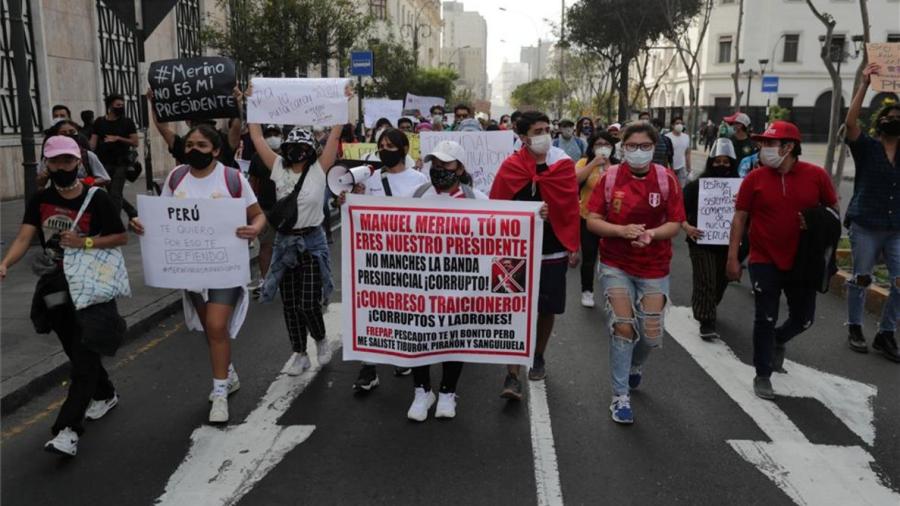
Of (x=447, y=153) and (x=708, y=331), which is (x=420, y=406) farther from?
(x=708, y=331)

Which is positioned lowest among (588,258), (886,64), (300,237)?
(588,258)

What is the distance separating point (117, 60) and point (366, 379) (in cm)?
1666

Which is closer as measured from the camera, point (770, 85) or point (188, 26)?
point (188, 26)

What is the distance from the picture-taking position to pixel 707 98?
5541 cm

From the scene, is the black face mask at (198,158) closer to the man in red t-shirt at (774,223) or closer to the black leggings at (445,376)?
the black leggings at (445,376)

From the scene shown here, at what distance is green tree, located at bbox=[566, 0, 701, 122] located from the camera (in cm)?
3819

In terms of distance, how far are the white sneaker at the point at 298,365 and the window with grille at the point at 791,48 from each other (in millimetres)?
55853

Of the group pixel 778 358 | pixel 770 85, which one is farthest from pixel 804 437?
pixel 770 85

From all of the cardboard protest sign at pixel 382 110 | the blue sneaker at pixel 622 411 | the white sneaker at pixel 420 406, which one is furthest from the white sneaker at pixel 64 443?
the cardboard protest sign at pixel 382 110

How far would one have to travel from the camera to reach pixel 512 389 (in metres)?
5.08

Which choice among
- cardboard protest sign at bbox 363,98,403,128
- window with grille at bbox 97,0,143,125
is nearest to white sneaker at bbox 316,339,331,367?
cardboard protest sign at bbox 363,98,403,128

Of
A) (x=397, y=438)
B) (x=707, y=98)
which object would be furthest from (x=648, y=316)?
(x=707, y=98)

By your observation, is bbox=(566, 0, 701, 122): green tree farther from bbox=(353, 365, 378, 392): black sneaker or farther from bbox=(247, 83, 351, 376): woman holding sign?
bbox=(353, 365, 378, 392): black sneaker

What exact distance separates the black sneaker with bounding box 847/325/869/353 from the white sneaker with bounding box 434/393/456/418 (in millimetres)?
3707
